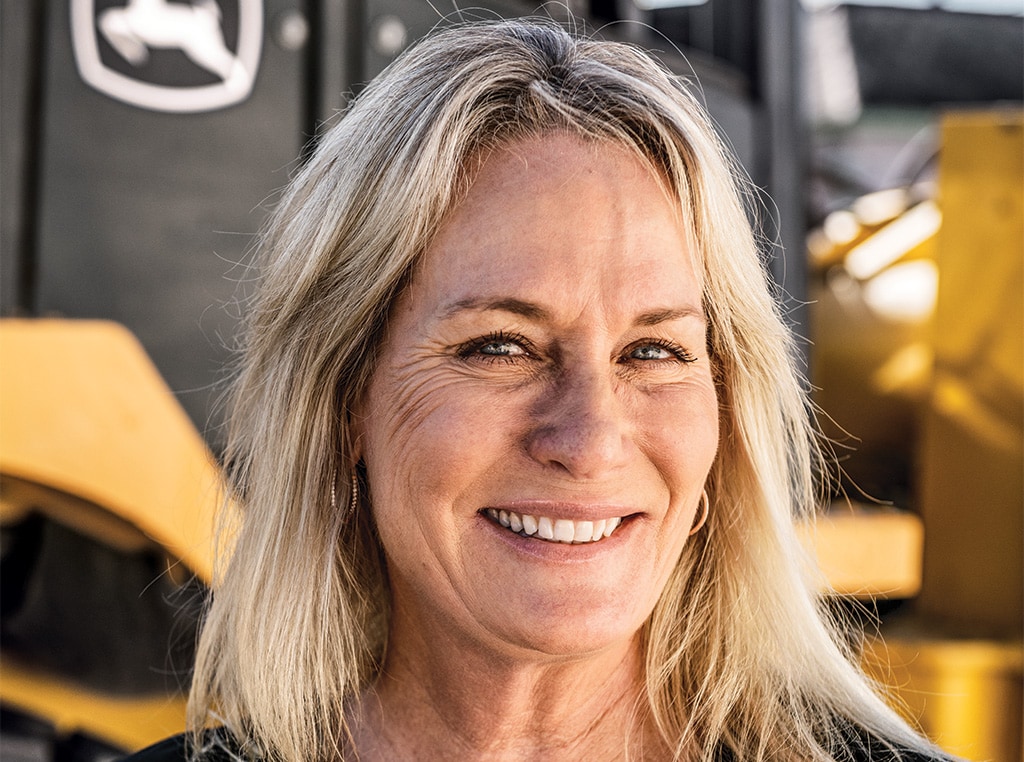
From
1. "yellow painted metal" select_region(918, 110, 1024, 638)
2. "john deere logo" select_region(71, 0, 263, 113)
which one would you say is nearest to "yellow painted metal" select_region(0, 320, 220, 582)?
"john deere logo" select_region(71, 0, 263, 113)

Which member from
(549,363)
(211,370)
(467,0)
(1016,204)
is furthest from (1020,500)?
(549,363)

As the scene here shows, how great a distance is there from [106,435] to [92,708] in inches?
23.6

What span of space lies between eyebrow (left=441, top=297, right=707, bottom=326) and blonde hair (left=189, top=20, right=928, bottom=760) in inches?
2.9

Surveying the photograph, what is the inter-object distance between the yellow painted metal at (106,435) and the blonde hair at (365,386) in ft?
1.42

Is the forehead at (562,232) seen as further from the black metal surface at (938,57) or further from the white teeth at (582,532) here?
the black metal surface at (938,57)

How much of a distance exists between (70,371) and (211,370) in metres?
0.32

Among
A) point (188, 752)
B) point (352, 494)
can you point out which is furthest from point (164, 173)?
point (188, 752)

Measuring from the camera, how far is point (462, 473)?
1315 millimetres

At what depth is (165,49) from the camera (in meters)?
2.16

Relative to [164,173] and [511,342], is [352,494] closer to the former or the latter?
[511,342]

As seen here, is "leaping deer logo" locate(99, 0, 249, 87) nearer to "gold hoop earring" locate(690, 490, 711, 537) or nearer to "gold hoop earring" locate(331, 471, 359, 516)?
"gold hoop earring" locate(331, 471, 359, 516)

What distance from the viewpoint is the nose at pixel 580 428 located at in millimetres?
1279

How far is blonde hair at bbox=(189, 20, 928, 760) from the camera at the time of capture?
138 centimetres

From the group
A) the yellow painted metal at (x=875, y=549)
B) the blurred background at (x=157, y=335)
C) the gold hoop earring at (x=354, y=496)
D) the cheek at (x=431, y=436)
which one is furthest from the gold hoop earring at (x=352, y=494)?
the yellow painted metal at (x=875, y=549)
